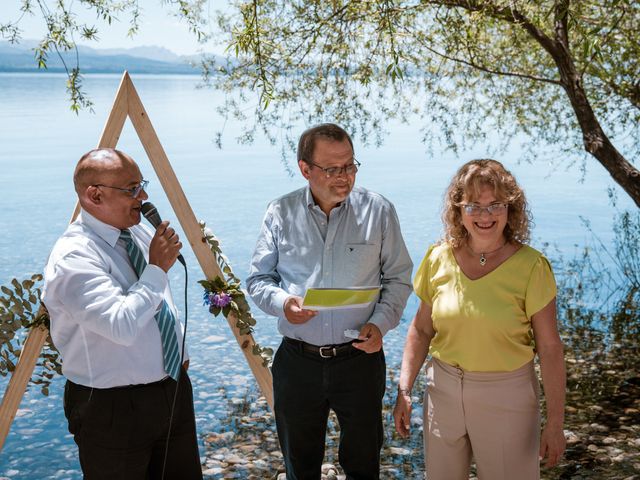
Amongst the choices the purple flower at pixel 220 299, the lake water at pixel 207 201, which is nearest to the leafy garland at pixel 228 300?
the purple flower at pixel 220 299

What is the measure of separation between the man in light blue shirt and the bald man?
621 mm

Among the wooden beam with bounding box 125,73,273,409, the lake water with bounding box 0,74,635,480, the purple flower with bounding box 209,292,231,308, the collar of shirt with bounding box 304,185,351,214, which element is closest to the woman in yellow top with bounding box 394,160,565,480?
the collar of shirt with bounding box 304,185,351,214

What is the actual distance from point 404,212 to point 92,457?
19.7 meters

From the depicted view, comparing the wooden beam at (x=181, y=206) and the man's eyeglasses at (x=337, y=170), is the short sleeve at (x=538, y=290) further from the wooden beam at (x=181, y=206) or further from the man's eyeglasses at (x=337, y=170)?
the wooden beam at (x=181, y=206)

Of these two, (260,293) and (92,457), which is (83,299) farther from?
(260,293)

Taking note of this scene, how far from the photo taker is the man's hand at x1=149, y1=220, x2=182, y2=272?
293 centimetres

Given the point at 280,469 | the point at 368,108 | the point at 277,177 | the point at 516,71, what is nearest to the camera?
the point at 280,469

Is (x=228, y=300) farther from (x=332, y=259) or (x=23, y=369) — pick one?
(x=23, y=369)

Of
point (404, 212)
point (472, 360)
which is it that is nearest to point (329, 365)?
point (472, 360)

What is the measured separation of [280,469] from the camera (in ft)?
18.5

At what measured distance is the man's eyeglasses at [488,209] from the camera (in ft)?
9.64

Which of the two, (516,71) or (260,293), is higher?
(516,71)

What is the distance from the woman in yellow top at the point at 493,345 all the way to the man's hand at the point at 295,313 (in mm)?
557

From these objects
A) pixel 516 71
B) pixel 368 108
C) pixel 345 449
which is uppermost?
pixel 516 71
